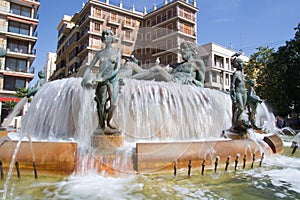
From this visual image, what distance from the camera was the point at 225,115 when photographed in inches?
308

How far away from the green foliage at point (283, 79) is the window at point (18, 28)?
124ft

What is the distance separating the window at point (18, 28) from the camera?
37.0 meters

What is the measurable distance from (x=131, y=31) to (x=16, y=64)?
3520cm

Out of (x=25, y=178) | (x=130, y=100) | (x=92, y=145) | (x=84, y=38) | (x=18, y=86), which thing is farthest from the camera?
(x=84, y=38)

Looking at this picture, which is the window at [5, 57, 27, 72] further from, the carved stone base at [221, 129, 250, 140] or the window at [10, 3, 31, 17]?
the carved stone base at [221, 129, 250, 140]

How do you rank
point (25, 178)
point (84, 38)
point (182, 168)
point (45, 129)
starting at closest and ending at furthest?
point (25, 178) → point (182, 168) → point (45, 129) → point (84, 38)

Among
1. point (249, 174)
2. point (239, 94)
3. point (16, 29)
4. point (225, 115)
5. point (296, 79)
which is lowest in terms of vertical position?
point (249, 174)

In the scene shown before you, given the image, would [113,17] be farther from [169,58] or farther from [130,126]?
[130,126]

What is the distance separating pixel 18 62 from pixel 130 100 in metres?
38.0

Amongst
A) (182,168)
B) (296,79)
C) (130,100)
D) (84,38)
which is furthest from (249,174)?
(84,38)

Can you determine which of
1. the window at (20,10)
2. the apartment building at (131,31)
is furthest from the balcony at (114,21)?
the window at (20,10)

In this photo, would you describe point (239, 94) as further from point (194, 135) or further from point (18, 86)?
point (18, 86)

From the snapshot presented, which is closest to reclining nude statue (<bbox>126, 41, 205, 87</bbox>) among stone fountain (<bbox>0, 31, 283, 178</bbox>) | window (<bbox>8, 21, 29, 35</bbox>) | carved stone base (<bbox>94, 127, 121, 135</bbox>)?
stone fountain (<bbox>0, 31, 283, 178</bbox>)

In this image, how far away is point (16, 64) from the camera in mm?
36781
